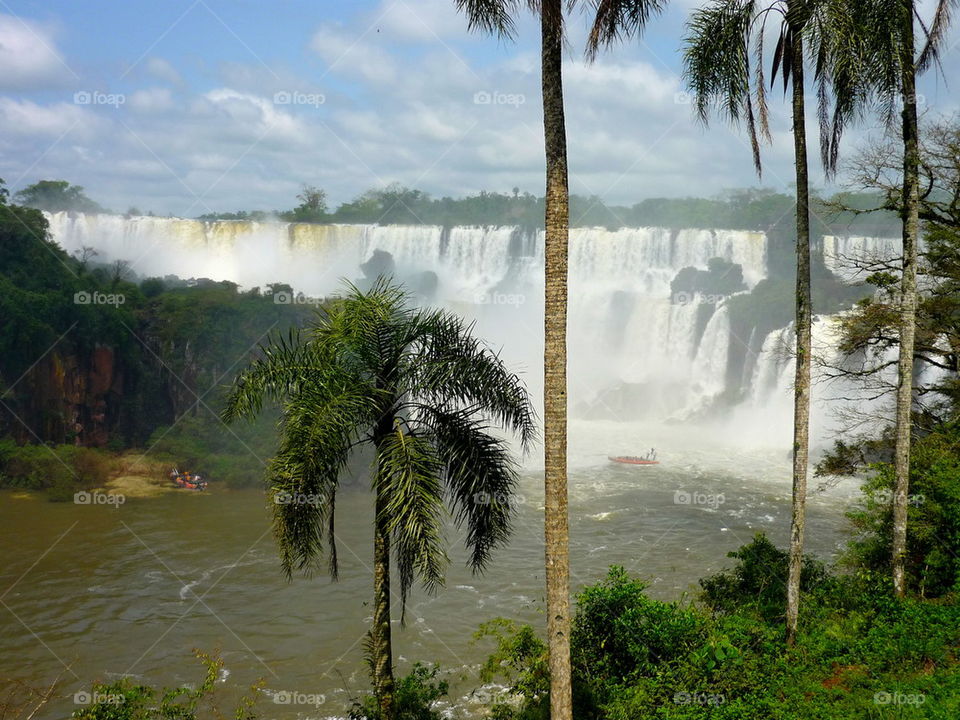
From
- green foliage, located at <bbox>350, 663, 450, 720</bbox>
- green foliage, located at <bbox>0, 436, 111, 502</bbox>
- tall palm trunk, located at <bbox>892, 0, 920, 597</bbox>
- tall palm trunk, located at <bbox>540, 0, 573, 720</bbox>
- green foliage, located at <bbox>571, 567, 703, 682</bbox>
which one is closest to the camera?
tall palm trunk, located at <bbox>540, 0, 573, 720</bbox>

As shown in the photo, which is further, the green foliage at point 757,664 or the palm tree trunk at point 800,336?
the palm tree trunk at point 800,336

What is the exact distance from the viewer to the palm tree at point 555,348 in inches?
266

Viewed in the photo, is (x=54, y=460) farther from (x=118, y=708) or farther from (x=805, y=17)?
(x=805, y=17)

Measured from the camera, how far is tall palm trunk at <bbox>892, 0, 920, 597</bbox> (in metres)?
9.98

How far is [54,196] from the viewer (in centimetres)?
5994

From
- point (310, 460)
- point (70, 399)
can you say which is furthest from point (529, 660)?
point (70, 399)

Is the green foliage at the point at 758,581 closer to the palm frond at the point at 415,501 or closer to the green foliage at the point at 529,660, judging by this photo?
the green foliage at the point at 529,660

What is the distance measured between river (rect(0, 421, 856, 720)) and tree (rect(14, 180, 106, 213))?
36.8m

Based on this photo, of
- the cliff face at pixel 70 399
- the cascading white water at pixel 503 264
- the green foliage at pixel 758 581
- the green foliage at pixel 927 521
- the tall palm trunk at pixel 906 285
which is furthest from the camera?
the cascading white water at pixel 503 264

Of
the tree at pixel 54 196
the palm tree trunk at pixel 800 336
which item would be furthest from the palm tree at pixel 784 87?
the tree at pixel 54 196

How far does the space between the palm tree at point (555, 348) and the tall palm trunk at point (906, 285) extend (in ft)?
17.6

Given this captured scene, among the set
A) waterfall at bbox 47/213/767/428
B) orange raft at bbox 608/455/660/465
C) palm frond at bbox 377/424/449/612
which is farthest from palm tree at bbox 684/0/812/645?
waterfall at bbox 47/213/767/428

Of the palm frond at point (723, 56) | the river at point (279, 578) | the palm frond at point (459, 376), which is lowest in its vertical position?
the river at point (279, 578)

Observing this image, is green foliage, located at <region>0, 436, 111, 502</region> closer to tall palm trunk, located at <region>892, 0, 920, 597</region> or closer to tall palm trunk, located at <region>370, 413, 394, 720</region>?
tall palm trunk, located at <region>370, 413, 394, 720</region>
